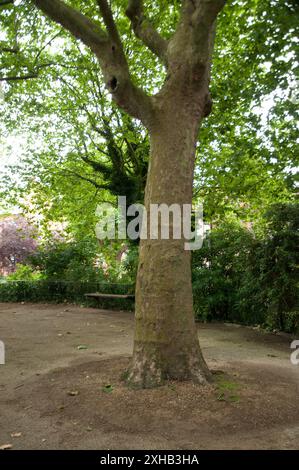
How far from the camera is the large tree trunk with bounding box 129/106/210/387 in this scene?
5293 millimetres

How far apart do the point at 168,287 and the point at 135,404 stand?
1411mm

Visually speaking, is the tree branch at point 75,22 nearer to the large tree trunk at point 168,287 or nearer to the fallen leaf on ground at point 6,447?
the large tree trunk at point 168,287

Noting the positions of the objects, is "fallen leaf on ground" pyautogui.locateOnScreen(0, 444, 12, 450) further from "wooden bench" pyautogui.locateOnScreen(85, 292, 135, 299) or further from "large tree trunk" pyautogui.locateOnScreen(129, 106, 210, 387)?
"wooden bench" pyautogui.locateOnScreen(85, 292, 135, 299)

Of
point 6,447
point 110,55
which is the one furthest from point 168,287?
point 110,55

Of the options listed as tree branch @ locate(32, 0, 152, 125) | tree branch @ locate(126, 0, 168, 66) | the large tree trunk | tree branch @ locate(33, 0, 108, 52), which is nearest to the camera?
the large tree trunk

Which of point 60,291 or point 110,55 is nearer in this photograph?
point 110,55

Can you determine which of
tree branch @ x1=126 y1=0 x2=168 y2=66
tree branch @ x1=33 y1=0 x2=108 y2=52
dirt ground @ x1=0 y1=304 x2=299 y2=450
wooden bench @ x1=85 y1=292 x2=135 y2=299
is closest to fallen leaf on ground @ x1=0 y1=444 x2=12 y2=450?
dirt ground @ x1=0 y1=304 x2=299 y2=450

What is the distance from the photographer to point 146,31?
6.63 m

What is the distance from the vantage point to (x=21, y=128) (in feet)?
64.4

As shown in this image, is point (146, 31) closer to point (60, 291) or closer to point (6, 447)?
point (6, 447)

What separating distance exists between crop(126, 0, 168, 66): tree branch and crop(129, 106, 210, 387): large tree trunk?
132cm
